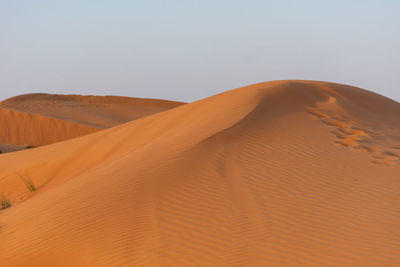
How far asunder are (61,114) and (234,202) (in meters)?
28.8

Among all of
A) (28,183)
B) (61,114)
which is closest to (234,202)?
(28,183)

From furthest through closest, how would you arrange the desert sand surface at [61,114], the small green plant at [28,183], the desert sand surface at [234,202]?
the desert sand surface at [61,114]
the small green plant at [28,183]
the desert sand surface at [234,202]

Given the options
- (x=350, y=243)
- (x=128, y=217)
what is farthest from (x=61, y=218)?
(x=350, y=243)

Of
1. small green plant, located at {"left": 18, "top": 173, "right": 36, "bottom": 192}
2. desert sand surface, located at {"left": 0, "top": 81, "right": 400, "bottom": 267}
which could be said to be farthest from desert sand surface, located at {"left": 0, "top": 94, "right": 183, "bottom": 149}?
desert sand surface, located at {"left": 0, "top": 81, "right": 400, "bottom": 267}

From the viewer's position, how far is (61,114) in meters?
32.2

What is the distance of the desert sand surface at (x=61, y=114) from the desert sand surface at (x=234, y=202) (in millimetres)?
17831

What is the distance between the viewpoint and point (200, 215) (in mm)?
5098

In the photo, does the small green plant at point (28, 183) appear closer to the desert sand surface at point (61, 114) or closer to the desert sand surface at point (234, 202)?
the desert sand surface at point (234, 202)

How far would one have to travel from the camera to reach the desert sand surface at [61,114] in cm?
2702

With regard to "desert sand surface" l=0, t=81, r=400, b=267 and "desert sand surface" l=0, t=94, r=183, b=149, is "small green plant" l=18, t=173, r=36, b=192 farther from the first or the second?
"desert sand surface" l=0, t=94, r=183, b=149

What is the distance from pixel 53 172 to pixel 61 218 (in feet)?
17.5

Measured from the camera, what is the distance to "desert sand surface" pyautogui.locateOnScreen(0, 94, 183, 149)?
88.6 feet

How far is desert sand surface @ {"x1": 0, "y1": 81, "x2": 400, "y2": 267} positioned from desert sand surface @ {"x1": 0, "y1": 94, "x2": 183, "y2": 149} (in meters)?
17.8

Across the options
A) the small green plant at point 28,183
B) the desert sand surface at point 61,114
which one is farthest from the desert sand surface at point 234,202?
the desert sand surface at point 61,114
